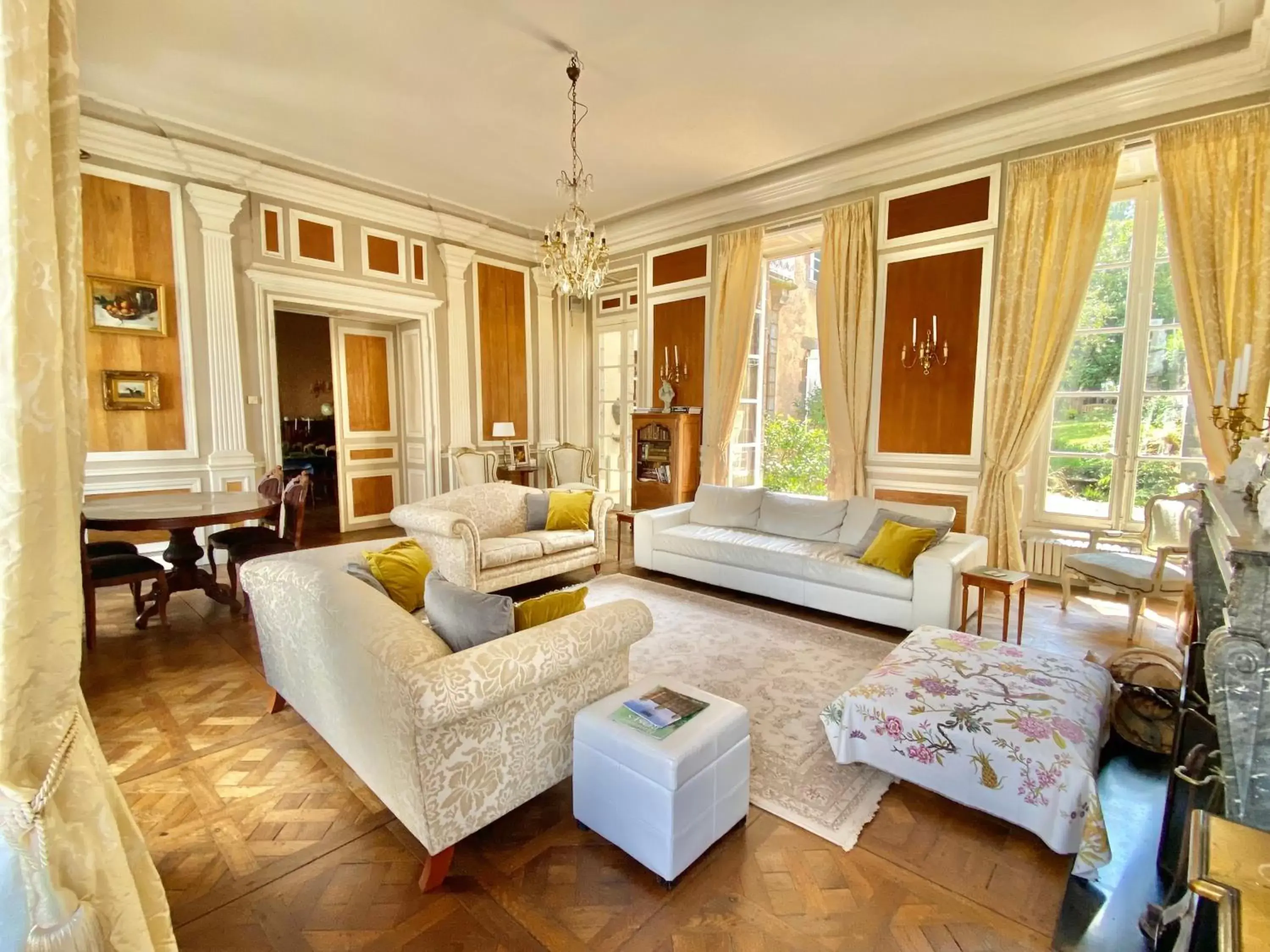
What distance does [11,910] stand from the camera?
82 centimetres

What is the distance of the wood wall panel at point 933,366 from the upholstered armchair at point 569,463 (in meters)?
3.60

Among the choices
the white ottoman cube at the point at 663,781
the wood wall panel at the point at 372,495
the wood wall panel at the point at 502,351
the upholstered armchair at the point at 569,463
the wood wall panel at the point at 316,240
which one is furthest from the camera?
the upholstered armchair at the point at 569,463

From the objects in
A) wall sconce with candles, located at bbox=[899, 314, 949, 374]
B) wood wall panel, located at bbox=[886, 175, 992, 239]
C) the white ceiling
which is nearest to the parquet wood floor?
wall sconce with candles, located at bbox=[899, 314, 949, 374]

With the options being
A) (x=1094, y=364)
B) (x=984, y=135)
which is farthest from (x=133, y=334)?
(x=1094, y=364)

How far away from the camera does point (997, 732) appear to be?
190cm

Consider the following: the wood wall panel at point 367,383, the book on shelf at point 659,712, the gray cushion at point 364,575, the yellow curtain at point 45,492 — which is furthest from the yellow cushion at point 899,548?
the wood wall panel at point 367,383

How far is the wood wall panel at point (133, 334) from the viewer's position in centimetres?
430

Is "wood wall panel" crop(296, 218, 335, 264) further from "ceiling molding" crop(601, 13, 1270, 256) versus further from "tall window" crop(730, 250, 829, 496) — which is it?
"tall window" crop(730, 250, 829, 496)

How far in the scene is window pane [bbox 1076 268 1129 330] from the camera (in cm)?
434

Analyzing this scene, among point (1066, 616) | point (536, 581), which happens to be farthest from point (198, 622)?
point (1066, 616)

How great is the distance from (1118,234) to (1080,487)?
193 cm

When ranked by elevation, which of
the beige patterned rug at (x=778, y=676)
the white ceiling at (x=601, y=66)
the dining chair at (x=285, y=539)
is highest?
the white ceiling at (x=601, y=66)

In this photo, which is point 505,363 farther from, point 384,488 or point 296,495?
point 296,495

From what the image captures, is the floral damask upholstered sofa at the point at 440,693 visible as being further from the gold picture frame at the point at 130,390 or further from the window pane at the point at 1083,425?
the window pane at the point at 1083,425
